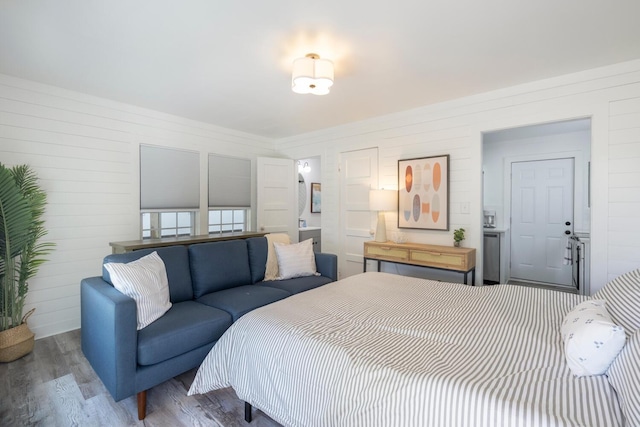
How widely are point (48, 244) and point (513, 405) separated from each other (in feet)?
13.2

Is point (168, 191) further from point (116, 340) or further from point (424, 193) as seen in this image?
point (424, 193)

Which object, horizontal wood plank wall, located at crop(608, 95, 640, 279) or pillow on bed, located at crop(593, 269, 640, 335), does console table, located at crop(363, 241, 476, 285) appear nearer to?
horizontal wood plank wall, located at crop(608, 95, 640, 279)

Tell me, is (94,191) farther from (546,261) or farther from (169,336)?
(546,261)

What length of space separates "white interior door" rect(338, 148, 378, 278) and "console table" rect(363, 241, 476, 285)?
0.51 meters

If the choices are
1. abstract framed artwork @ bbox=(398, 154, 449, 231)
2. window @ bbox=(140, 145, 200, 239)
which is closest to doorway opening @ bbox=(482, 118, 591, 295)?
abstract framed artwork @ bbox=(398, 154, 449, 231)

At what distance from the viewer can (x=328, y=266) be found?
11.7 feet

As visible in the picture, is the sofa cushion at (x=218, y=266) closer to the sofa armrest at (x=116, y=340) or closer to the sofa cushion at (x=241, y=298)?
the sofa cushion at (x=241, y=298)

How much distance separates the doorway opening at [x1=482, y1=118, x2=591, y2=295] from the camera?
4602 millimetres

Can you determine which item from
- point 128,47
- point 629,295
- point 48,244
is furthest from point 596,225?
point 48,244

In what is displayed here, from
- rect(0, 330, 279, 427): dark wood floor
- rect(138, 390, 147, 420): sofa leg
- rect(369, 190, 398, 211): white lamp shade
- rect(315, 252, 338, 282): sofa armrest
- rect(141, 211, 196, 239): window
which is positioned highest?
rect(369, 190, 398, 211): white lamp shade

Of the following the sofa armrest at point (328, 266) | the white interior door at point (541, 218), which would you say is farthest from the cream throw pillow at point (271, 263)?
the white interior door at point (541, 218)

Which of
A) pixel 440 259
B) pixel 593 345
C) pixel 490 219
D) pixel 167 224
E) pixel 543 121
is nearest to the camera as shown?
pixel 593 345

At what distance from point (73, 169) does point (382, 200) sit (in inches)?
140

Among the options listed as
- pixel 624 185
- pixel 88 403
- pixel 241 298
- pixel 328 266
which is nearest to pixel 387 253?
pixel 328 266
